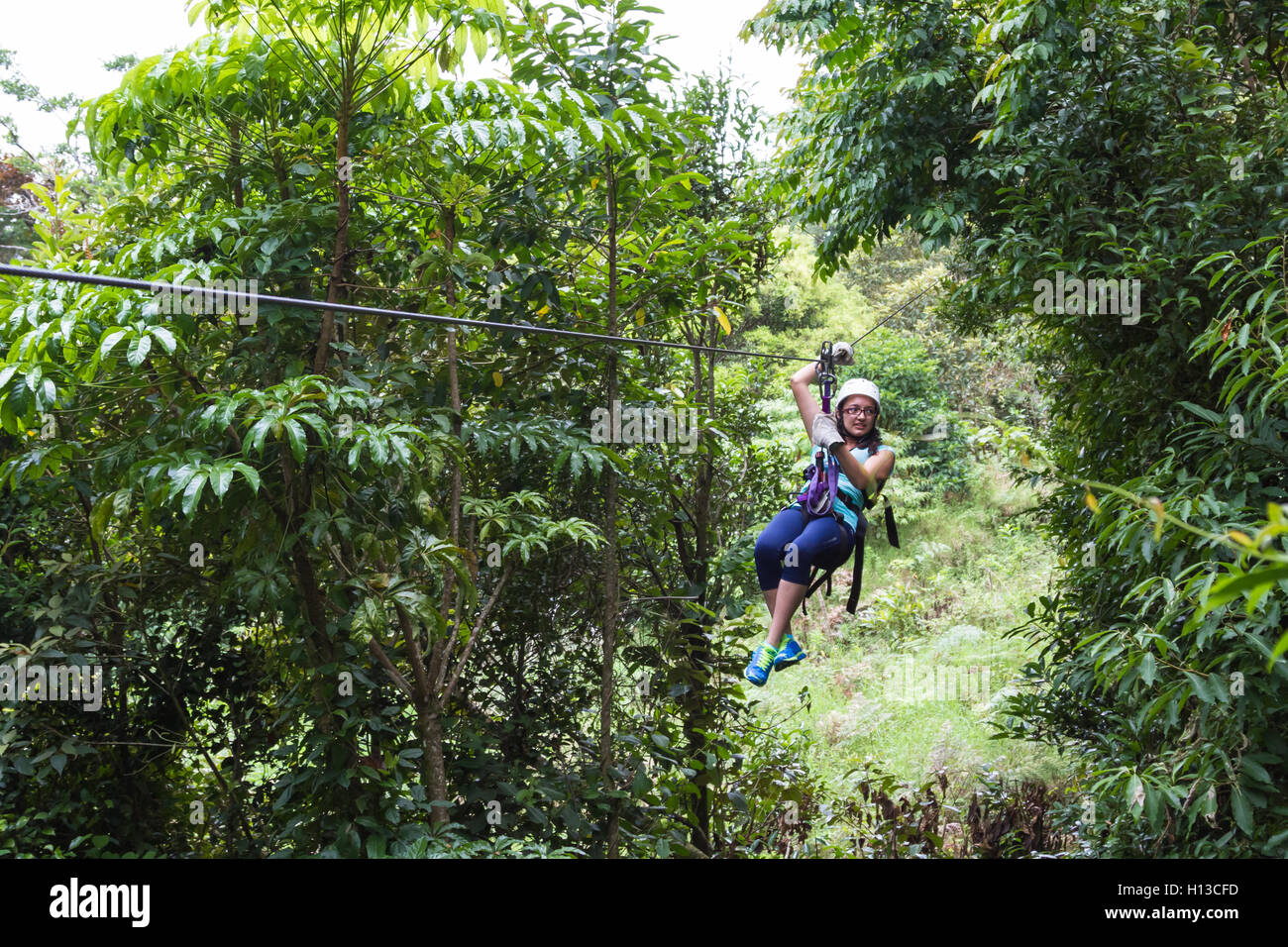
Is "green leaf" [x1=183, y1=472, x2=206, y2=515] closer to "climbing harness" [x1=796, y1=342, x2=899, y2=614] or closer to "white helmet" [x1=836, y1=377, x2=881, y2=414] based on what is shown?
"climbing harness" [x1=796, y1=342, x2=899, y2=614]

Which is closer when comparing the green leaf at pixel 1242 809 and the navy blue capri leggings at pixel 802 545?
the green leaf at pixel 1242 809

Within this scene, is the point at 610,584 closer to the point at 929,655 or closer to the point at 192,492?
the point at 192,492

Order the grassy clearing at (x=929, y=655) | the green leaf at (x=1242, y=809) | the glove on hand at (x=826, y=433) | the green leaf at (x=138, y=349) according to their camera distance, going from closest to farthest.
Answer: the green leaf at (x=138, y=349)
the green leaf at (x=1242, y=809)
the glove on hand at (x=826, y=433)
the grassy clearing at (x=929, y=655)

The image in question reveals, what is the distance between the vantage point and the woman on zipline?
10.4ft

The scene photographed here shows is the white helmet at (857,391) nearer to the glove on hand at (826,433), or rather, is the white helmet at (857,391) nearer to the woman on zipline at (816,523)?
the woman on zipline at (816,523)

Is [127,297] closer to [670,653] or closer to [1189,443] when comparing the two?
[670,653]

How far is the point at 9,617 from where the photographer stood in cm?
401

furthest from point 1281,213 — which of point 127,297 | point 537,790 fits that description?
point 127,297

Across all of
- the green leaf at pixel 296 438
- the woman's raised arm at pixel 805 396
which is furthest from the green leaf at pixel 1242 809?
the green leaf at pixel 296 438

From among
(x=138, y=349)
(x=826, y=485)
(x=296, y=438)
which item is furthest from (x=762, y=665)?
(x=138, y=349)

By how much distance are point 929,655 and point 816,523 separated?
6.99m

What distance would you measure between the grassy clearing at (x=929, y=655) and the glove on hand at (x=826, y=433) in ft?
11.7

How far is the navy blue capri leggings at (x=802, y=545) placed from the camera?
10.5ft
